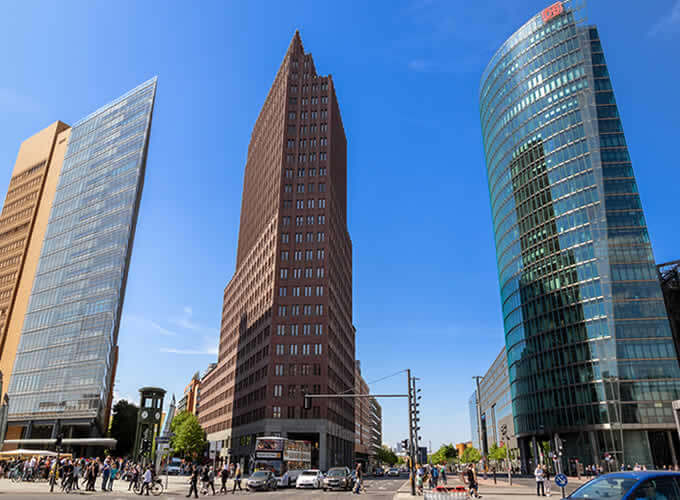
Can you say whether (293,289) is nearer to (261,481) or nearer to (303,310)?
(303,310)

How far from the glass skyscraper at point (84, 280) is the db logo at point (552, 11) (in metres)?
93.9

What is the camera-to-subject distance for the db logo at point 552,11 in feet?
327

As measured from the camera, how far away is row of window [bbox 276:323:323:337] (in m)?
85.7

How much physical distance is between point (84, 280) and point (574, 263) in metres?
97.7

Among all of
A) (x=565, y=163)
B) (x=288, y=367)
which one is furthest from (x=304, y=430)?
(x=565, y=163)

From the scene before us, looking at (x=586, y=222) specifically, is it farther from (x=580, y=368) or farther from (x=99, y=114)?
(x=99, y=114)

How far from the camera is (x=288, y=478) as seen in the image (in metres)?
45.3

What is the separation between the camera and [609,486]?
8484mm

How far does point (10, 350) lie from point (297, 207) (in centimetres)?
7324

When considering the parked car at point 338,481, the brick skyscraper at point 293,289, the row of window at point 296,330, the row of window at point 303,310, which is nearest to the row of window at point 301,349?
the brick skyscraper at point 293,289

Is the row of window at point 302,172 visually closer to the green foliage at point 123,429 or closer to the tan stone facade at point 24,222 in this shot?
the green foliage at point 123,429

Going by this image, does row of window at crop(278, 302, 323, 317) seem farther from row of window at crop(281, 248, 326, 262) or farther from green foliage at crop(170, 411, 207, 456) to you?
green foliage at crop(170, 411, 207, 456)

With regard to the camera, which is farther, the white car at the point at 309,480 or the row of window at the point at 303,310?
the row of window at the point at 303,310

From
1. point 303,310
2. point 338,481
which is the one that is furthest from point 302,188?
point 338,481
